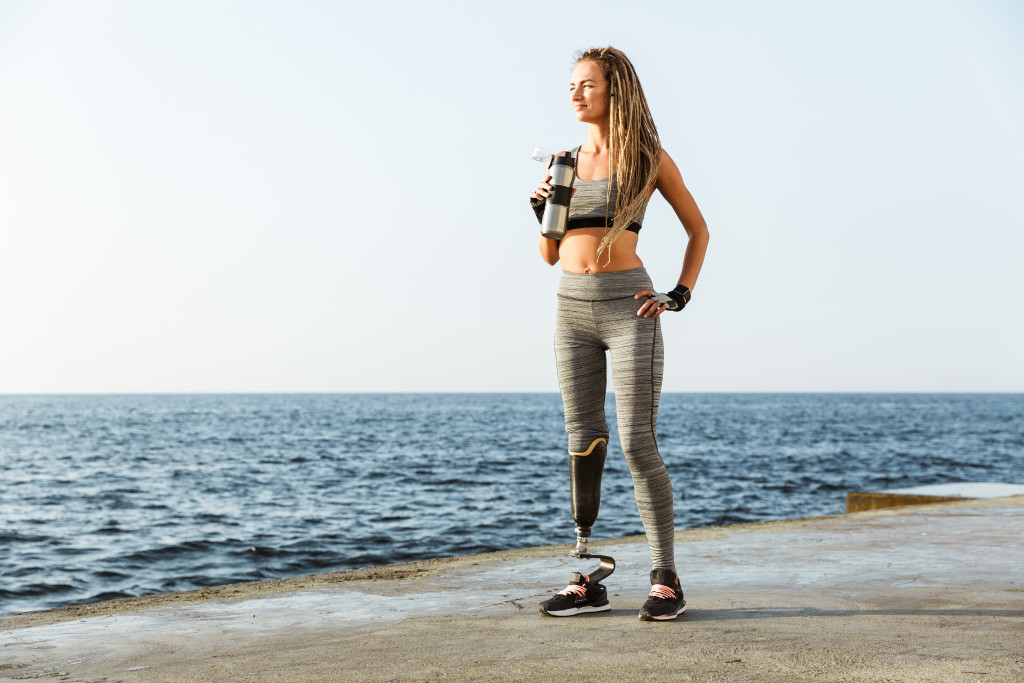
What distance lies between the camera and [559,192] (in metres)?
3.34

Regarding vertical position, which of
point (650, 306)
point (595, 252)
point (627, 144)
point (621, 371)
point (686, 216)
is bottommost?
point (621, 371)

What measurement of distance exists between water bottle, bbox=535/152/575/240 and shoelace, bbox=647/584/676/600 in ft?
4.62

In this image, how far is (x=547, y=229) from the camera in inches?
133

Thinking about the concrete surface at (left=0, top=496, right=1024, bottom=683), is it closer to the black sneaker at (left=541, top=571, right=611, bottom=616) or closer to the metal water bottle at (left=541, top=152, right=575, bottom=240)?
the black sneaker at (left=541, top=571, right=611, bottom=616)

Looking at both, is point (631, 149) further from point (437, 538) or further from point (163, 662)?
point (437, 538)

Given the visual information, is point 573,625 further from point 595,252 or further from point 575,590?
point 595,252

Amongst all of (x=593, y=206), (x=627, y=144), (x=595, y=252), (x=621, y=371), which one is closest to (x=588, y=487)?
(x=621, y=371)

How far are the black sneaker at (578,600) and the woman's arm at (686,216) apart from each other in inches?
48.9

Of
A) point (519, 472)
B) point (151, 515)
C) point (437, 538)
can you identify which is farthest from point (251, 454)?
point (437, 538)

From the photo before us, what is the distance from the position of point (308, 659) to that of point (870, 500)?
706cm

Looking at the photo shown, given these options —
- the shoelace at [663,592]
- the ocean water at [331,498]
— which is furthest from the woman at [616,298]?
the ocean water at [331,498]

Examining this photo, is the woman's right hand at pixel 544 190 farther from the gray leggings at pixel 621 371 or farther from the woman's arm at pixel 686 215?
the woman's arm at pixel 686 215

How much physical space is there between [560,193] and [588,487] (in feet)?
3.89

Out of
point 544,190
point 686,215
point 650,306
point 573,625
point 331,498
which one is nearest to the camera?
point 573,625
